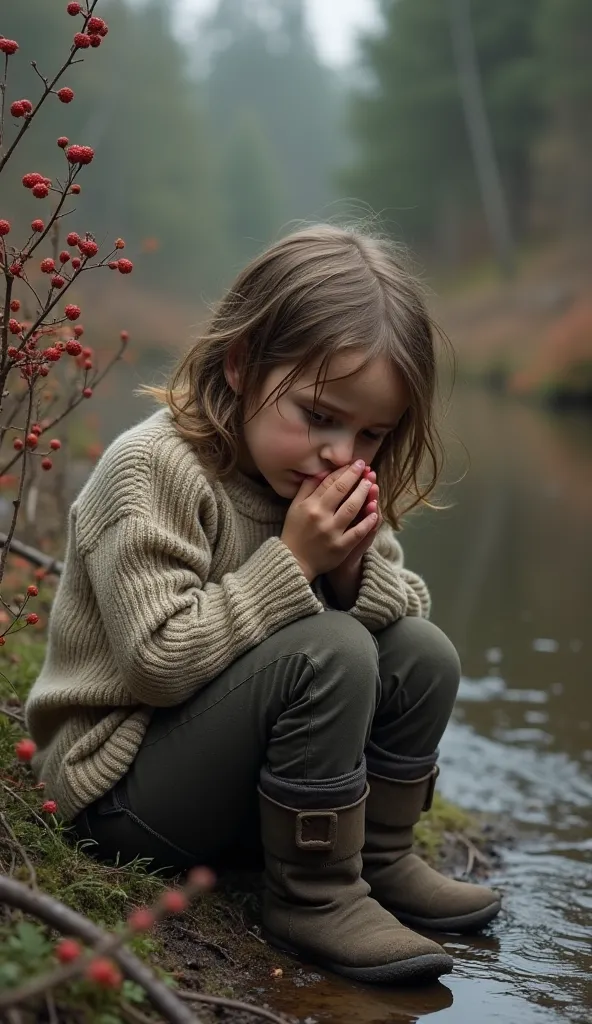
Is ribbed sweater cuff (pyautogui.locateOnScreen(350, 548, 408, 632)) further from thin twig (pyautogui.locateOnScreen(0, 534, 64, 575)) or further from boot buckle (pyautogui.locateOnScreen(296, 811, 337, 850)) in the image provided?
thin twig (pyautogui.locateOnScreen(0, 534, 64, 575))

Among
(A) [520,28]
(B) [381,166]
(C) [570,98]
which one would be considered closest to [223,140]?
(B) [381,166]

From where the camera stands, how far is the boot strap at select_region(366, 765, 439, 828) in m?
2.39

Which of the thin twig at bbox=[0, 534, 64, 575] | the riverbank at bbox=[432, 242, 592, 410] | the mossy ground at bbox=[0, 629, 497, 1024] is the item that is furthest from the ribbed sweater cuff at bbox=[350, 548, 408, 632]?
the riverbank at bbox=[432, 242, 592, 410]

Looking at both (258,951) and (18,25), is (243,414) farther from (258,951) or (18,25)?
(18,25)

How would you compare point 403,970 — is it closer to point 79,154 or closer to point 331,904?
point 331,904

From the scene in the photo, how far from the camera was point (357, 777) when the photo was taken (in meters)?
2.11

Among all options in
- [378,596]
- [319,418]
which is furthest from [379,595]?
[319,418]

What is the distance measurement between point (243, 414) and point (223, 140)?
206 ft

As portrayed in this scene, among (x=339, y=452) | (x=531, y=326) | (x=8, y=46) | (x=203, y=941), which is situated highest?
(x=531, y=326)

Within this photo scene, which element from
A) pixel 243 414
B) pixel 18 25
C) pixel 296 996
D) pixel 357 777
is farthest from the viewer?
pixel 18 25

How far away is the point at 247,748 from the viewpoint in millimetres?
2119

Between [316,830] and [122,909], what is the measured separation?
14.6 inches

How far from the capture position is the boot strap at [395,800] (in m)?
2.39

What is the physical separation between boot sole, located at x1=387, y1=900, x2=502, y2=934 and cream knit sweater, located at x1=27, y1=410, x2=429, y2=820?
643 millimetres
